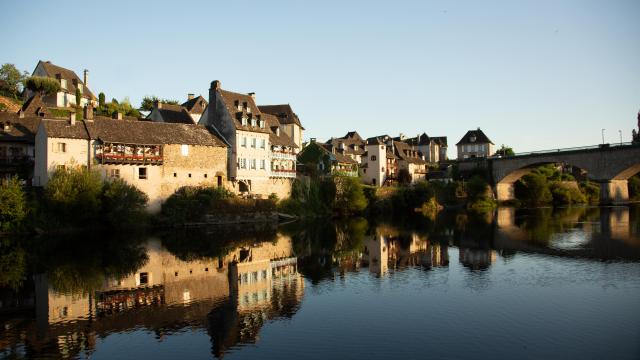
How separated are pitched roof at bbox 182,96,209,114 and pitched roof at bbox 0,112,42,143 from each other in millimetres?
21577

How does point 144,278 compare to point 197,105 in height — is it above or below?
below

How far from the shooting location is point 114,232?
46.3 metres

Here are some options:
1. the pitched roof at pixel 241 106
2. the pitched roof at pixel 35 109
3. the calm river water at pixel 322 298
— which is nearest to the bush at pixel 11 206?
the calm river water at pixel 322 298

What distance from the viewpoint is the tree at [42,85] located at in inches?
2660

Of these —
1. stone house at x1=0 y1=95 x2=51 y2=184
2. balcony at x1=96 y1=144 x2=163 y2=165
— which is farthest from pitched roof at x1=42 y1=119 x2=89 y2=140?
stone house at x1=0 y1=95 x2=51 y2=184

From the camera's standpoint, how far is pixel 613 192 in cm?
7169

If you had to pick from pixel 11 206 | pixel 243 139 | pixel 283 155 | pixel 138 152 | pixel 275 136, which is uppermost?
pixel 275 136

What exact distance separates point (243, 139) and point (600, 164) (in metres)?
49.3

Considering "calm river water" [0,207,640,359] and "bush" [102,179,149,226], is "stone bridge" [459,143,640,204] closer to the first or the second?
"calm river water" [0,207,640,359]

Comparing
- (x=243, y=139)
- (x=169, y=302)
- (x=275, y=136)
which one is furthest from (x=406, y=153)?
(x=169, y=302)

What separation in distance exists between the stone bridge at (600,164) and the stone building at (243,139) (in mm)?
43279

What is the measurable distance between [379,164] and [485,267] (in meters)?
59.9

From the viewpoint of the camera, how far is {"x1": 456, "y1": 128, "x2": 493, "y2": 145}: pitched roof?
119 metres

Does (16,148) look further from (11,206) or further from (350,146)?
(350,146)
